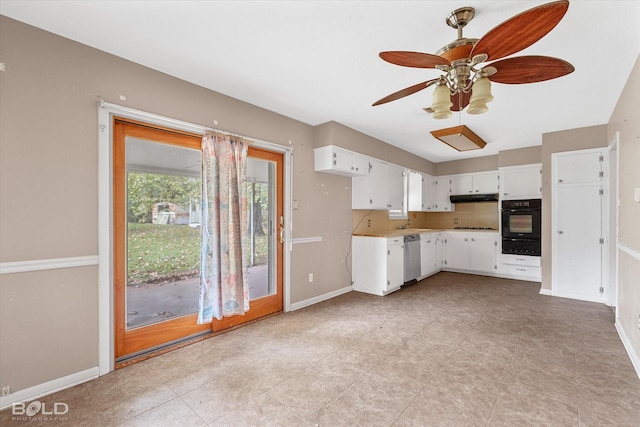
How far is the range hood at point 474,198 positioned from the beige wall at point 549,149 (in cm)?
158

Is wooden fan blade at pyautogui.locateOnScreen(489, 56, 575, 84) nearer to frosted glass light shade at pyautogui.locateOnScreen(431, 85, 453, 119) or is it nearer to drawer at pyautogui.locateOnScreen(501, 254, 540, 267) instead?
frosted glass light shade at pyautogui.locateOnScreen(431, 85, 453, 119)

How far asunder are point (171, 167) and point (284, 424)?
2.40m

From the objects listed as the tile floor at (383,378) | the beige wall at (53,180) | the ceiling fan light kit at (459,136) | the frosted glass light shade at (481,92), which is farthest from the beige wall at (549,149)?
the frosted glass light shade at (481,92)

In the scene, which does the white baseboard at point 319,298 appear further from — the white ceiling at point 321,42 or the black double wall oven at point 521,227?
the black double wall oven at point 521,227

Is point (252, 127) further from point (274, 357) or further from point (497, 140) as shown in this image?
point (497, 140)

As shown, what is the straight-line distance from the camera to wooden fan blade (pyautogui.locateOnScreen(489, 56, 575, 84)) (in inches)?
64.9

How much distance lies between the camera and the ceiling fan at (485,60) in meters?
1.38

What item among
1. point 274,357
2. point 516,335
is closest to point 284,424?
point 274,357

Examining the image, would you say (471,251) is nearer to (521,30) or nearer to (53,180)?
(521,30)

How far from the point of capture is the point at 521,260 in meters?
5.58

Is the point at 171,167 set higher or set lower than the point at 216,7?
lower

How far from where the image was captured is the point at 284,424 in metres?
1.77

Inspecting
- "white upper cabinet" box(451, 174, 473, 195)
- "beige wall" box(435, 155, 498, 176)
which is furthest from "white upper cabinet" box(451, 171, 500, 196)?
"beige wall" box(435, 155, 498, 176)

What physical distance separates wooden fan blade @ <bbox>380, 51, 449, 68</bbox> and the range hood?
5.32m
